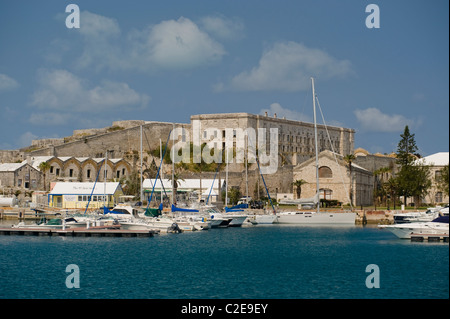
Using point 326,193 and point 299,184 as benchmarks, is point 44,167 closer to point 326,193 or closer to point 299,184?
point 299,184

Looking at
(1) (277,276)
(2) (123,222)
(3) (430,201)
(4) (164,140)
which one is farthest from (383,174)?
(1) (277,276)

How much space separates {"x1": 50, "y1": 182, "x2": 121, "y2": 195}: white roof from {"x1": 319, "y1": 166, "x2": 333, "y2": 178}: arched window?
70.0 ft

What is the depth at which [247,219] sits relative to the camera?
6322 cm

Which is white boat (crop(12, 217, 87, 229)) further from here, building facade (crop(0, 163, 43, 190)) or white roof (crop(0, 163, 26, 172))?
white roof (crop(0, 163, 26, 172))

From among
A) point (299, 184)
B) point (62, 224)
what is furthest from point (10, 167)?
point (299, 184)

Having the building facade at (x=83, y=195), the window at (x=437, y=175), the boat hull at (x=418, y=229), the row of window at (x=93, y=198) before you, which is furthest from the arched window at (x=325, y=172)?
the boat hull at (x=418, y=229)

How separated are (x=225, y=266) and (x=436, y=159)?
50.5 meters

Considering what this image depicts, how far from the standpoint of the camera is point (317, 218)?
58.8 meters

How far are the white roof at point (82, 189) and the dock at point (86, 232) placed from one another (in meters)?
18.0

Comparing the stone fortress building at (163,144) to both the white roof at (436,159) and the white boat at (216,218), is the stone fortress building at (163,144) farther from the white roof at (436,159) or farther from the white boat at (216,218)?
the white boat at (216,218)

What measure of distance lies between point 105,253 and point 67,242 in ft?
21.9

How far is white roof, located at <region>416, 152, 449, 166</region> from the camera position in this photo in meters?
77.7

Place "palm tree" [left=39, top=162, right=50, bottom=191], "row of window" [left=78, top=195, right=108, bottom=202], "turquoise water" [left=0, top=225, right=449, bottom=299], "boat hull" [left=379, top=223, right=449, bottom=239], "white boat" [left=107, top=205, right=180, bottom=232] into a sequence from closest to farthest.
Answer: "turquoise water" [left=0, top=225, right=449, bottom=299]
"boat hull" [left=379, top=223, right=449, bottom=239]
"white boat" [left=107, top=205, right=180, bottom=232]
"row of window" [left=78, top=195, right=108, bottom=202]
"palm tree" [left=39, top=162, right=50, bottom=191]

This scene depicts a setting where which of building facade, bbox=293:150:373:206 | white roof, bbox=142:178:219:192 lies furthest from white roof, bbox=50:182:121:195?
building facade, bbox=293:150:373:206
